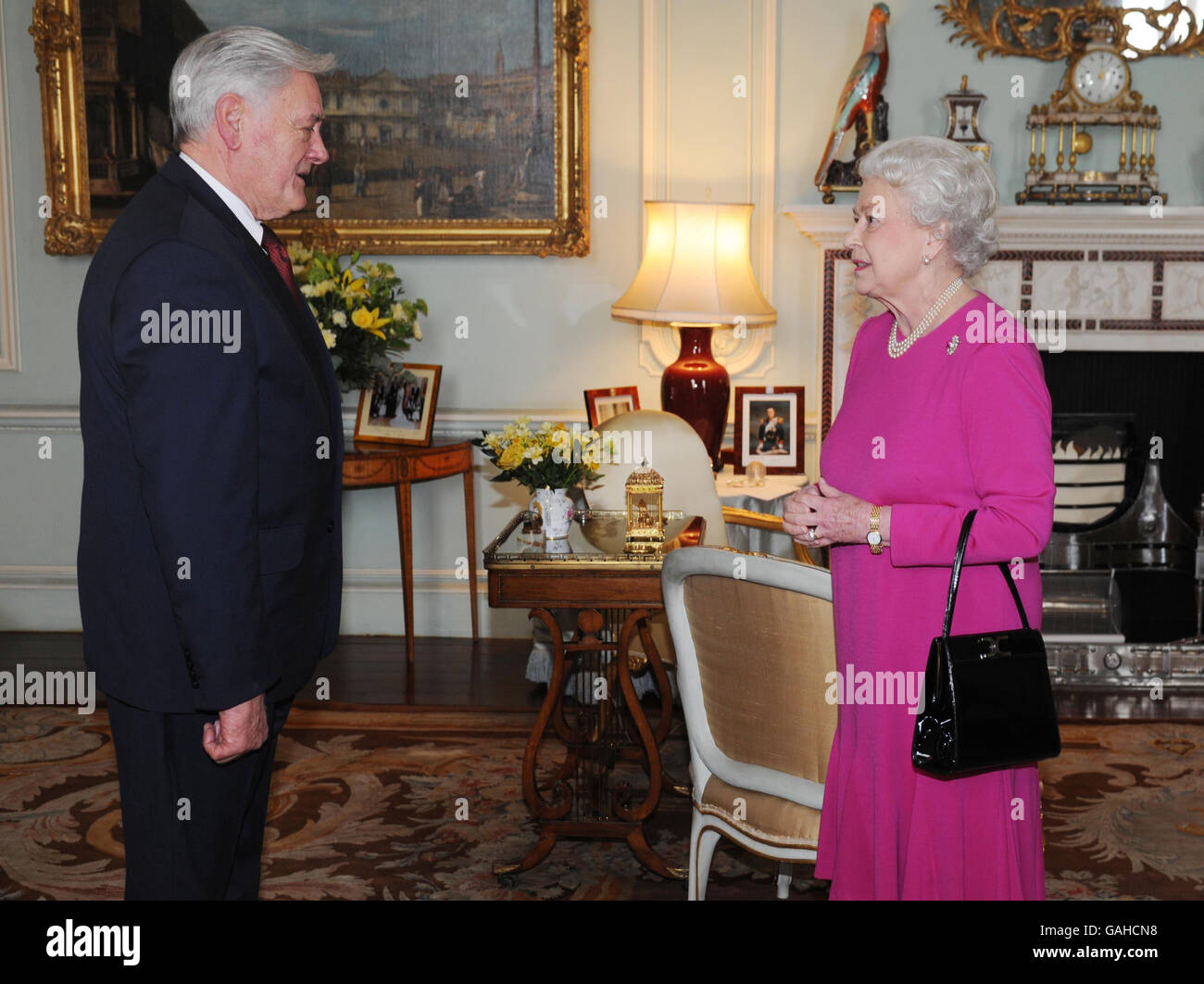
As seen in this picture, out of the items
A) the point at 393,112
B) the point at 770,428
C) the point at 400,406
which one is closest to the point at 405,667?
the point at 400,406

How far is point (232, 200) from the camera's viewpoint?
6.23ft

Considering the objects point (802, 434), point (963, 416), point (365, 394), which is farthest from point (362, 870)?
point (802, 434)

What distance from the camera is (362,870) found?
321cm

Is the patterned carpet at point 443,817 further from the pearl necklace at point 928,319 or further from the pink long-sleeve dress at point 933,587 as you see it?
the pearl necklace at point 928,319

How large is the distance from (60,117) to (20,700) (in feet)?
8.52

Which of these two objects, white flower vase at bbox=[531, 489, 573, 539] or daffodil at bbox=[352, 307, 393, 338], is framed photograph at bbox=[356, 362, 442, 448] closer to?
daffodil at bbox=[352, 307, 393, 338]

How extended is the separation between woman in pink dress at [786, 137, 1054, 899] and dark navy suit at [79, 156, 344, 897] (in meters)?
0.90

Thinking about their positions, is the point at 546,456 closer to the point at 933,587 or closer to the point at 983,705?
the point at 933,587

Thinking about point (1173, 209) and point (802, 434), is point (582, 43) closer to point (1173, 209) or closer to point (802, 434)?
point (802, 434)

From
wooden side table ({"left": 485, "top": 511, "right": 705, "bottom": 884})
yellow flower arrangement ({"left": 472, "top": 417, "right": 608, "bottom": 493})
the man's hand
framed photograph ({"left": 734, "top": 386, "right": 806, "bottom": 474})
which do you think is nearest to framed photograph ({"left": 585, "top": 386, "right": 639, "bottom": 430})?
framed photograph ({"left": 734, "top": 386, "right": 806, "bottom": 474})

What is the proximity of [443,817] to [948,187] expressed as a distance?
237 cm

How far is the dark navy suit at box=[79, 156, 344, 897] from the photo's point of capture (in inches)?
66.8

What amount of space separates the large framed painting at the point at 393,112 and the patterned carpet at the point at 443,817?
2.24 metres

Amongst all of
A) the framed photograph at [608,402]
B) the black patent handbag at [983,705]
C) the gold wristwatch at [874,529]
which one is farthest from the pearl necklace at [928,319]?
the framed photograph at [608,402]
